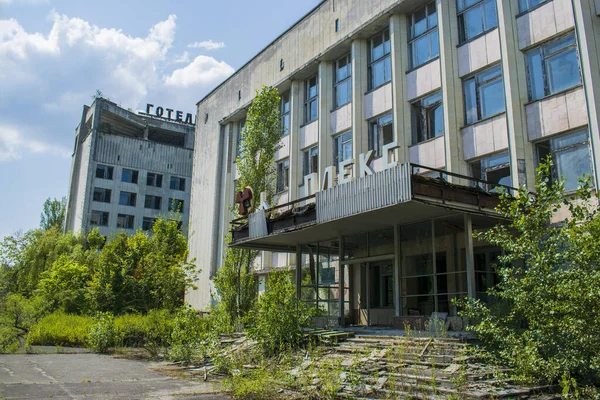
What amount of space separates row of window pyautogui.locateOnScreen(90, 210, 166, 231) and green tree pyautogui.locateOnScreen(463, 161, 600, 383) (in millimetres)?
50954

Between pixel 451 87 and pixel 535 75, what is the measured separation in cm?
297

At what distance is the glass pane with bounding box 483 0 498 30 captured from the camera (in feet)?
58.2

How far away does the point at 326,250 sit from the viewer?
69.0 ft

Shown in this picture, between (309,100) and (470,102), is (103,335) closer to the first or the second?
(309,100)

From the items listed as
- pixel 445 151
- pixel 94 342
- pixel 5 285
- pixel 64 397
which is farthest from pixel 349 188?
pixel 5 285

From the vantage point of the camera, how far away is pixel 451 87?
1845cm

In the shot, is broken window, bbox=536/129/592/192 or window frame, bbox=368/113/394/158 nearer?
broken window, bbox=536/129/592/192

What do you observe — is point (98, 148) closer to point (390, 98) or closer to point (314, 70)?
point (314, 70)

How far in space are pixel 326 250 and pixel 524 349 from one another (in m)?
12.0

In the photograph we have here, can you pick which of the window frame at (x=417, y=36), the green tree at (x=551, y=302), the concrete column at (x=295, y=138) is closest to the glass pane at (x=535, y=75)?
the window frame at (x=417, y=36)

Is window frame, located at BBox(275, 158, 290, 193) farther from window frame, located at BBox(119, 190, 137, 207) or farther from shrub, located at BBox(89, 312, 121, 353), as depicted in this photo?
window frame, located at BBox(119, 190, 137, 207)

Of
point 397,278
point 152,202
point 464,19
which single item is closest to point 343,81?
point 464,19

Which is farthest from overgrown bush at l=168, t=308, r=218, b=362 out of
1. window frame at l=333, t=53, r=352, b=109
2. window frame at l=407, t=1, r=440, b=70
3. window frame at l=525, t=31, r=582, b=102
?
window frame at l=407, t=1, r=440, b=70

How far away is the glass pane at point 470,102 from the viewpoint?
18.0 m
